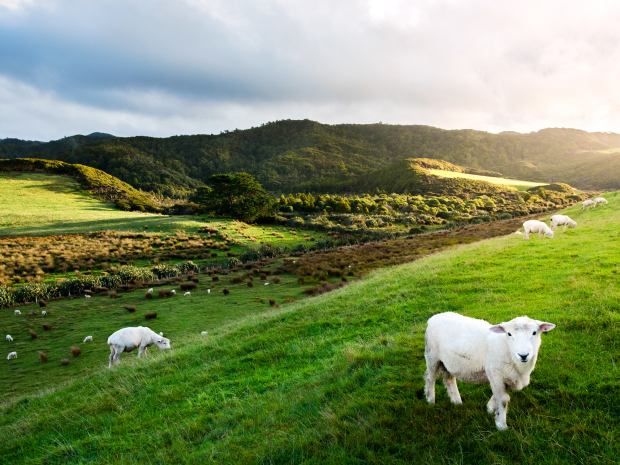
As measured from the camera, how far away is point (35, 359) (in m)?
12.0

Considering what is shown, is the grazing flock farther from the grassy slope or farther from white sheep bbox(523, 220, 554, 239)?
white sheep bbox(523, 220, 554, 239)

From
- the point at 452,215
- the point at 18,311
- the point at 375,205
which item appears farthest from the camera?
the point at 375,205

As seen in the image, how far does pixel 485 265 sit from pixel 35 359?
62.0 ft

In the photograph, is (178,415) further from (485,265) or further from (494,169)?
(494,169)

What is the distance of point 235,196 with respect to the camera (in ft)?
227

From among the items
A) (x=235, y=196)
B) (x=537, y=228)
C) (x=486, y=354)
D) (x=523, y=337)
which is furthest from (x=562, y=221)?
(x=235, y=196)

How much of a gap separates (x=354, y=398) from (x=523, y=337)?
2640 millimetres

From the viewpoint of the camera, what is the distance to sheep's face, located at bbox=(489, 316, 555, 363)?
3363 millimetres

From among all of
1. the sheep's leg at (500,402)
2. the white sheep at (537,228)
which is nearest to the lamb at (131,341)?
the sheep's leg at (500,402)

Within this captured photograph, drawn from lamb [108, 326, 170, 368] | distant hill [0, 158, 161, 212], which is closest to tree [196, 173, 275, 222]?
distant hill [0, 158, 161, 212]

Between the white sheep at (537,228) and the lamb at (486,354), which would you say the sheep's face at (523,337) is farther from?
the white sheep at (537,228)

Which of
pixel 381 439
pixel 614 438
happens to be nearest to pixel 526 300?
pixel 614 438

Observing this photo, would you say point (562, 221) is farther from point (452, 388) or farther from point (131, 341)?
point (131, 341)

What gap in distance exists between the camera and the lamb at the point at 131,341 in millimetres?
10680
